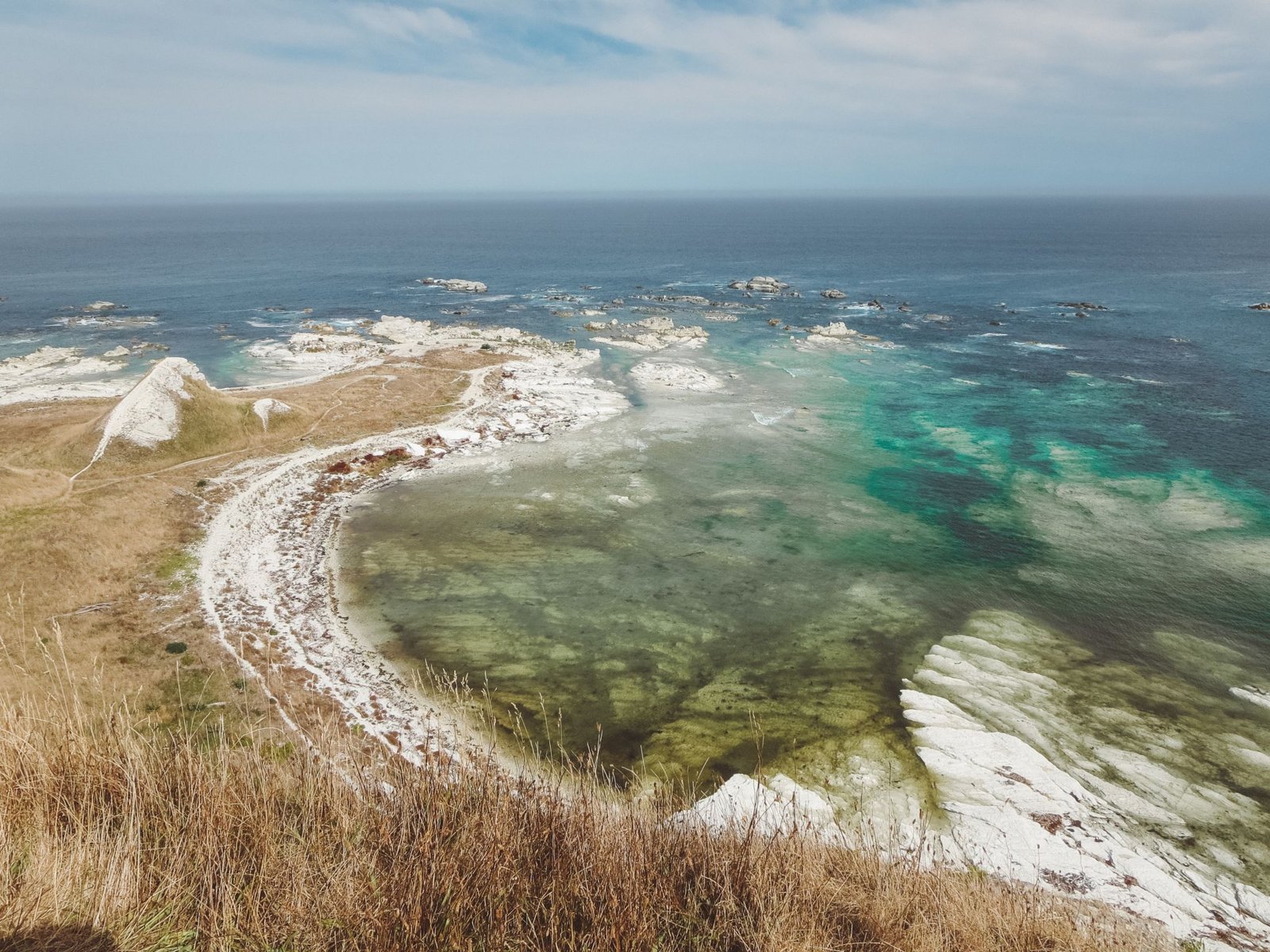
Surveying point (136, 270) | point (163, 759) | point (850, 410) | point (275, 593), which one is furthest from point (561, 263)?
point (163, 759)

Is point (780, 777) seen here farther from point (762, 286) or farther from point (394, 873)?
point (762, 286)

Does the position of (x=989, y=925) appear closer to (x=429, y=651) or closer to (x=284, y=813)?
(x=284, y=813)

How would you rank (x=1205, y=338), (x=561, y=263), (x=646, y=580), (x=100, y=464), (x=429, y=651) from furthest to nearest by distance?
(x=561, y=263), (x=1205, y=338), (x=100, y=464), (x=646, y=580), (x=429, y=651)

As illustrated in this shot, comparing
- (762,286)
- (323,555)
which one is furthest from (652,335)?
(323,555)

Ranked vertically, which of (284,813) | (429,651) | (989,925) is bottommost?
(429,651)

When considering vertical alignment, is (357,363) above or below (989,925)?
below

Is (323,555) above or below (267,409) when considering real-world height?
below

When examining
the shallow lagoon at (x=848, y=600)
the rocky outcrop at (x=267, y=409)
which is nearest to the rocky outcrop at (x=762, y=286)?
the shallow lagoon at (x=848, y=600)
